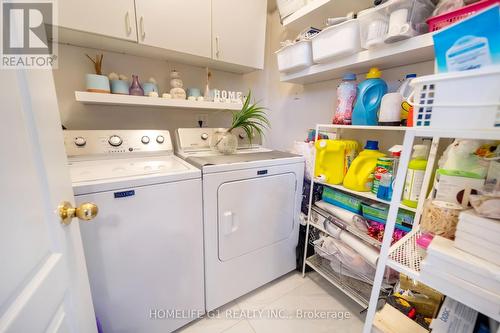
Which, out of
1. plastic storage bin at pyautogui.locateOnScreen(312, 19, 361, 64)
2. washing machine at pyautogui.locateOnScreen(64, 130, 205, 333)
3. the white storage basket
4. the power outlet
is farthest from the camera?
the power outlet

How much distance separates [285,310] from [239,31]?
2.38 meters

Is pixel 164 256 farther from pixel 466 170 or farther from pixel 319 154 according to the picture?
pixel 466 170

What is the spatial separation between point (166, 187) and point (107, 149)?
72cm

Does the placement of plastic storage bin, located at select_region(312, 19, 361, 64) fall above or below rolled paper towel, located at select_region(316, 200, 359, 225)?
above

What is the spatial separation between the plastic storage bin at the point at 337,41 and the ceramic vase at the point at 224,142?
90 centimetres

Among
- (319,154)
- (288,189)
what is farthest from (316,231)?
(319,154)

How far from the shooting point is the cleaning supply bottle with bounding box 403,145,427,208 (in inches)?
43.1

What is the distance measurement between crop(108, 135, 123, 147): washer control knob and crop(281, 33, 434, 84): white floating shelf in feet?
5.05

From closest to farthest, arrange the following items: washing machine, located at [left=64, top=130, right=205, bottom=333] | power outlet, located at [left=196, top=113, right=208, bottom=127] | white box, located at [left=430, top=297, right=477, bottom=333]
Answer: white box, located at [left=430, top=297, right=477, bottom=333]
washing machine, located at [left=64, top=130, right=205, bottom=333]
power outlet, located at [left=196, top=113, right=208, bottom=127]

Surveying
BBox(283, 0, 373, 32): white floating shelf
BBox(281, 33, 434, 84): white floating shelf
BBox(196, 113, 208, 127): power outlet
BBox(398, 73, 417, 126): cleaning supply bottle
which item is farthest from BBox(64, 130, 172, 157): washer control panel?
BBox(398, 73, 417, 126): cleaning supply bottle

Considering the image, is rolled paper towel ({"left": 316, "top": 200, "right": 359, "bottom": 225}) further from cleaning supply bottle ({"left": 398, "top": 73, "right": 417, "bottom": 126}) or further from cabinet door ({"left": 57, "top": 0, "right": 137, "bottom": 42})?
cabinet door ({"left": 57, "top": 0, "right": 137, "bottom": 42})

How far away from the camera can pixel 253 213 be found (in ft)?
4.96

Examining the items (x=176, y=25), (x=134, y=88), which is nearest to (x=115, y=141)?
(x=134, y=88)

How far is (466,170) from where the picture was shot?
815mm
